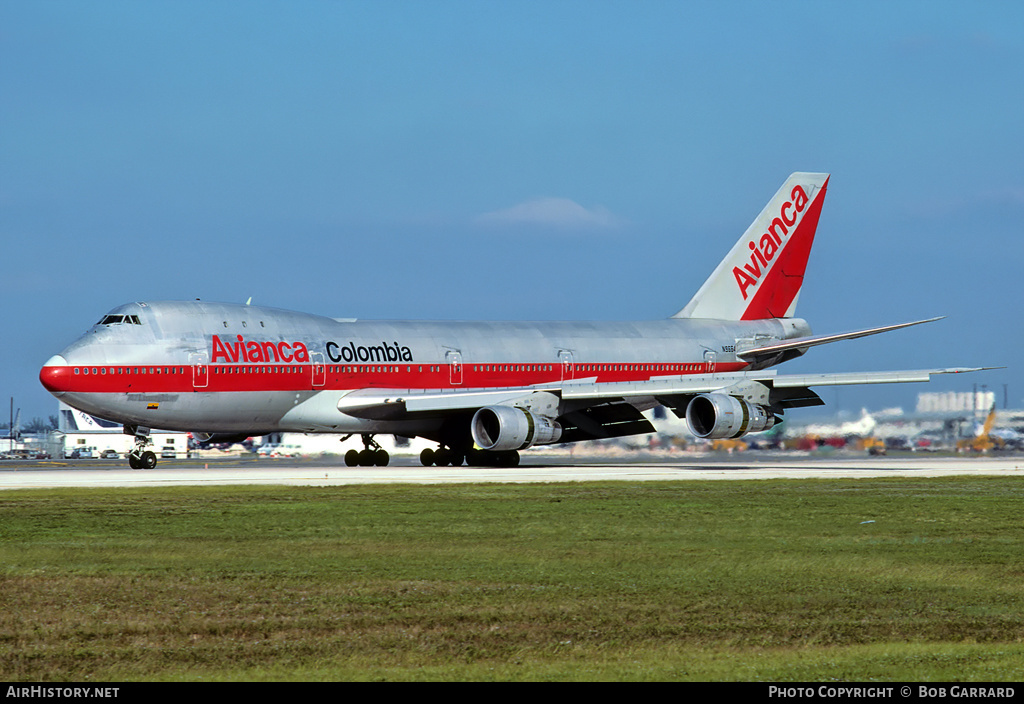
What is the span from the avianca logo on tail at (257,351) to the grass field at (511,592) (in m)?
15.5

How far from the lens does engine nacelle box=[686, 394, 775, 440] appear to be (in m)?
39.8

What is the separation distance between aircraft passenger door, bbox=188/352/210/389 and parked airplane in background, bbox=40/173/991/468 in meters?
0.04

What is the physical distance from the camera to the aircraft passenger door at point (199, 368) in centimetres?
3869

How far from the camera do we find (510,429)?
133 feet

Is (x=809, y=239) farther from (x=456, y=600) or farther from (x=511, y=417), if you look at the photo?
(x=456, y=600)

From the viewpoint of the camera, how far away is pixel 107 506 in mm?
24156

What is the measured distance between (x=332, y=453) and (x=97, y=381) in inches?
1238

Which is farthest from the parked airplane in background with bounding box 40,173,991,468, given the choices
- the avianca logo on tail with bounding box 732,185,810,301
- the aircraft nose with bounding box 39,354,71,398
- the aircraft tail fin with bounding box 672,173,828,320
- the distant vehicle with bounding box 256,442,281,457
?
the distant vehicle with bounding box 256,442,281,457

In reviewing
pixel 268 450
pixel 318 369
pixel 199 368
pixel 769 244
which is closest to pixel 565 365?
pixel 318 369

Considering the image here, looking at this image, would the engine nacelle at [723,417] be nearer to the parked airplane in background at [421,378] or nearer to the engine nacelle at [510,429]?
the parked airplane in background at [421,378]

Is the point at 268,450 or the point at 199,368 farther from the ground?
the point at 199,368

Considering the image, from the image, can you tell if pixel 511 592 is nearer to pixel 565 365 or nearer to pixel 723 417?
pixel 723 417

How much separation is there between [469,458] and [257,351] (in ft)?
26.6

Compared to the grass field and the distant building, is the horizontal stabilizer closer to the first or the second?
the grass field
